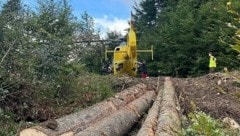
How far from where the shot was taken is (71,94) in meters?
9.61

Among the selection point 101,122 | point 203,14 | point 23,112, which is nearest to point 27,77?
point 23,112

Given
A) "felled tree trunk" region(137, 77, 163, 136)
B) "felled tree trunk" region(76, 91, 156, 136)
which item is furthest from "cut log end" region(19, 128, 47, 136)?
"felled tree trunk" region(137, 77, 163, 136)

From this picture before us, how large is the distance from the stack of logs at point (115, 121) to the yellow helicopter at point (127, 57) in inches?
314

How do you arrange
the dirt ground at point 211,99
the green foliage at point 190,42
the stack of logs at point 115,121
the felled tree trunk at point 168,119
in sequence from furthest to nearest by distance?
1. the green foliage at point 190,42
2. the dirt ground at point 211,99
3. the stack of logs at point 115,121
4. the felled tree trunk at point 168,119

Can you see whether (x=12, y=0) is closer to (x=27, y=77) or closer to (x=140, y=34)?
(x=27, y=77)

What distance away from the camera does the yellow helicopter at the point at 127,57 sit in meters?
17.1

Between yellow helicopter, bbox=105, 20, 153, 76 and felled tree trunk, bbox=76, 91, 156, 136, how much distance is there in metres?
8.01

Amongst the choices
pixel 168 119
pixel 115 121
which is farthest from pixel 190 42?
pixel 168 119

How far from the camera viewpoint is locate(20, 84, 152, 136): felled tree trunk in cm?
529

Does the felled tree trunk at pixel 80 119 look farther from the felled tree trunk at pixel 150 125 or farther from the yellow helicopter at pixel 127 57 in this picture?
the yellow helicopter at pixel 127 57

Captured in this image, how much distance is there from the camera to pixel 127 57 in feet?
56.9

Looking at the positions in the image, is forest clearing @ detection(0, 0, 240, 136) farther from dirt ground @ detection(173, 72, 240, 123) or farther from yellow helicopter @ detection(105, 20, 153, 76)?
yellow helicopter @ detection(105, 20, 153, 76)

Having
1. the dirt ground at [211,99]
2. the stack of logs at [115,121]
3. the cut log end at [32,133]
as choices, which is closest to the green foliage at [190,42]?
the dirt ground at [211,99]

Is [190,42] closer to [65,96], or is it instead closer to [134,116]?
[65,96]
